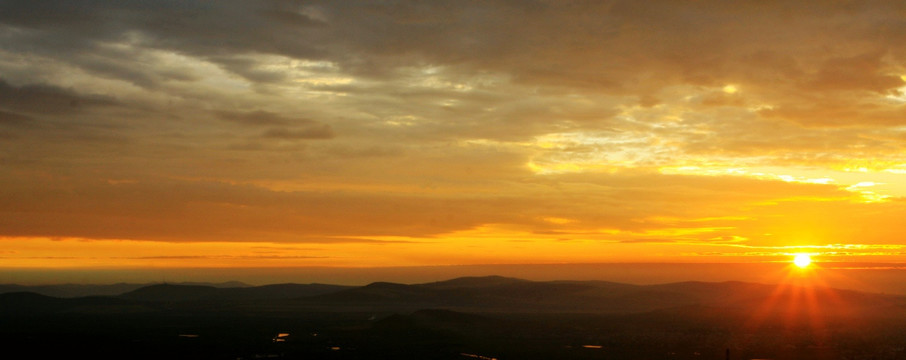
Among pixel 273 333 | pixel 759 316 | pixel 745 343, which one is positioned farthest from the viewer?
pixel 759 316

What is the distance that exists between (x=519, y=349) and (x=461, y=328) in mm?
42169

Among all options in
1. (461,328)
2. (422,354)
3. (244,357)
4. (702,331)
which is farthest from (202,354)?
(702,331)

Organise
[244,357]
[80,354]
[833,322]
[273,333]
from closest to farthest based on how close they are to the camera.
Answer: [244,357] < [80,354] < [273,333] < [833,322]

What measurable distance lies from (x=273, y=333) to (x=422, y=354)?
165 feet

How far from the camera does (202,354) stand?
96312 millimetres

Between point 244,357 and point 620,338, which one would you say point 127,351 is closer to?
point 244,357

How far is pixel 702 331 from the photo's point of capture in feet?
449

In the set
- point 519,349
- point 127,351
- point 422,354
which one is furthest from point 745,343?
point 127,351

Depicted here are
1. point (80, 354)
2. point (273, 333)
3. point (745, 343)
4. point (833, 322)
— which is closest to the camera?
point (80, 354)

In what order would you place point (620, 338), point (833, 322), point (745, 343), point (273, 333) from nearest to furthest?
1. point (745, 343)
2. point (620, 338)
3. point (273, 333)
4. point (833, 322)

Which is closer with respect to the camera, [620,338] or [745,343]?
[745,343]

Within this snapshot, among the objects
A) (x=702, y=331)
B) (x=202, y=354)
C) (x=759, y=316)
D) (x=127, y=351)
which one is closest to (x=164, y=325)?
(x=127, y=351)

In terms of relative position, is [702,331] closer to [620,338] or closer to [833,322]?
[620,338]

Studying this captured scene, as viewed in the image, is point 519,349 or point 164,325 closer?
point 519,349
